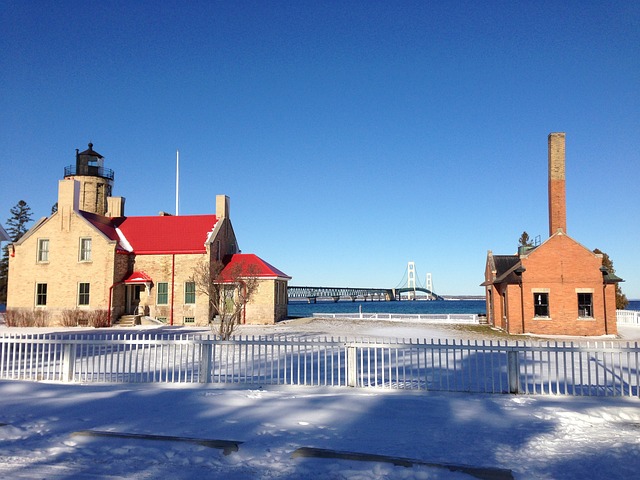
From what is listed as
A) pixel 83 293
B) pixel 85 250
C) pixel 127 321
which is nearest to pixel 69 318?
pixel 83 293

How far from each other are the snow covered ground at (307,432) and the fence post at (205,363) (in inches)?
34.5

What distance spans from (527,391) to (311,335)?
15.9 meters

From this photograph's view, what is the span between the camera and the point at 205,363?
11.2m

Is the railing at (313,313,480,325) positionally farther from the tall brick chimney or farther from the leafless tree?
the tall brick chimney

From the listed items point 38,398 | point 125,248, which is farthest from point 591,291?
point 125,248

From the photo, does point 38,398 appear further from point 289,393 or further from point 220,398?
point 289,393

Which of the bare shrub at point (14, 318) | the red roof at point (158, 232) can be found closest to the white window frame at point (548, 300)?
the red roof at point (158, 232)

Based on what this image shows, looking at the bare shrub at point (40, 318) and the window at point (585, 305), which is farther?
the bare shrub at point (40, 318)

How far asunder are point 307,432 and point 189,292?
2742 centimetres

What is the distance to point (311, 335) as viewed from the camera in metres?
25.1

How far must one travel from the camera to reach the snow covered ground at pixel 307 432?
5918mm

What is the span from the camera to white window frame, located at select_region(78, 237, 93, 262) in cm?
3247

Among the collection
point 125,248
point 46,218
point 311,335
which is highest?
point 46,218

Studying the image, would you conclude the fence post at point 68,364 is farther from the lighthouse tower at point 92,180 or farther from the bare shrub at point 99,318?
the lighthouse tower at point 92,180
